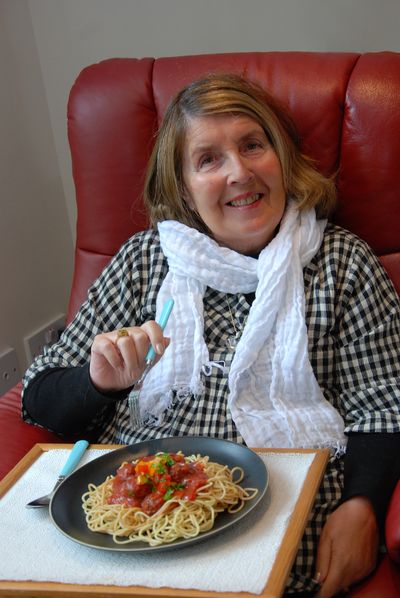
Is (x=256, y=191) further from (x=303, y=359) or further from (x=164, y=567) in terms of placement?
(x=164, y=567)

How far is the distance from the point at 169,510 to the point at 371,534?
34 cm

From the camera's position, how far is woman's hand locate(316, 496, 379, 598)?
1.10 meters

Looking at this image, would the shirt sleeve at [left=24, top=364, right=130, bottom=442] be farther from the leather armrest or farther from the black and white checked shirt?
the leather armrest

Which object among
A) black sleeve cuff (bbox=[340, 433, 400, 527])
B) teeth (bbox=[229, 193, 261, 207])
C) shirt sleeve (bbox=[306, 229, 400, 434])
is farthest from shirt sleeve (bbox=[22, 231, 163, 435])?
black sleeve cuff (bbox=[340, 433, 400, 527])

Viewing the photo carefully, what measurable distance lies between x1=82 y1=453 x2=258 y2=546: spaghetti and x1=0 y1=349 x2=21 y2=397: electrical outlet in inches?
46.1

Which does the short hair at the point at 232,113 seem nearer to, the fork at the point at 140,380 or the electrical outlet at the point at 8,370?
the fork at the point at 140,380

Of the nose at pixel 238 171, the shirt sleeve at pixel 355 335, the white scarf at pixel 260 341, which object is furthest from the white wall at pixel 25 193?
the shirt sleeve at pixel 355 335

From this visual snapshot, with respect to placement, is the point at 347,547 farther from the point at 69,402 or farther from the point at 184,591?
the point at 69,402

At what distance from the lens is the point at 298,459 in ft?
3.51

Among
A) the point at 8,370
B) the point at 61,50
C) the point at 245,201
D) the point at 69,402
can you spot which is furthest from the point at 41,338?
the point at 245,201

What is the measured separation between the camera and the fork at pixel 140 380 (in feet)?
3.81

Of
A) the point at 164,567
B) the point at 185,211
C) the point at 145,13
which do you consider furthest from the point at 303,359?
the point at 145,13

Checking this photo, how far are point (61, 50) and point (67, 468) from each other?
1.42 m

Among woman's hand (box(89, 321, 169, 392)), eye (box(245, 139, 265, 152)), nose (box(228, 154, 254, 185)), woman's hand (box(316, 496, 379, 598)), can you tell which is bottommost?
woman's hand (box(316, 496, 379, 598))
